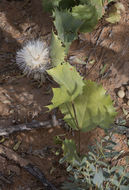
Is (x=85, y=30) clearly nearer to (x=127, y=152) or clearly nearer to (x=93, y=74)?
(x=93, y=74)

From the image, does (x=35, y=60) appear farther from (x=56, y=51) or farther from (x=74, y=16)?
(x=74, y=16)

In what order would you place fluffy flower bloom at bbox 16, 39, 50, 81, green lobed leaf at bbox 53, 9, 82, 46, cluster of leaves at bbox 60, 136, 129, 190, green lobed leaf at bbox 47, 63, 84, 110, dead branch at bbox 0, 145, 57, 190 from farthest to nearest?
fluffy flower bloom at bbox 16, 39, 50, 81 < green lobed leaf at bbox 53, 9, 82, 46 < dead branch at bbox 0, 145, 57, 190 < green lobed leaf at bbox 47, 63, 84, 110 < cluster of leaves at bbox 60, 136, 129, 190

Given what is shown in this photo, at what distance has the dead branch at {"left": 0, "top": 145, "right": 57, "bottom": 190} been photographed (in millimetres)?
1509

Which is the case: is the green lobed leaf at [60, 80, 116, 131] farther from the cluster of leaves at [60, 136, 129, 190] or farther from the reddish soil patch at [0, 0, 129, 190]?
the reddish soil patch at [0, 0, 129, 190]

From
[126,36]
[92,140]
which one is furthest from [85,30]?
[92,140]

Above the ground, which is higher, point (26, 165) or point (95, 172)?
point (26, 165)

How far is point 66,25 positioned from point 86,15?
0.60 feet

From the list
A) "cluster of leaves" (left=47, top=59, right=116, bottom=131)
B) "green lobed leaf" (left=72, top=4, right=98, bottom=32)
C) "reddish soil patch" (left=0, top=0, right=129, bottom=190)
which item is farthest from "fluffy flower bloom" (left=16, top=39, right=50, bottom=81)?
"cluster of leaves" (left=47, top=59, right=116, bottom=131)

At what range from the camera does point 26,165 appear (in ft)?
5.16

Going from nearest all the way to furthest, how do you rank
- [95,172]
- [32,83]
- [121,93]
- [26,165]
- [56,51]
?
[95,172] → [26,165] → [121,93] → [56,51] → [32,83]

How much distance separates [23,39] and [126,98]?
1.15m

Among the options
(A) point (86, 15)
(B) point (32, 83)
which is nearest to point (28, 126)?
(B) point (32, 83)

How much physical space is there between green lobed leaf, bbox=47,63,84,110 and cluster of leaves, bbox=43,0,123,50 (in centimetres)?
84

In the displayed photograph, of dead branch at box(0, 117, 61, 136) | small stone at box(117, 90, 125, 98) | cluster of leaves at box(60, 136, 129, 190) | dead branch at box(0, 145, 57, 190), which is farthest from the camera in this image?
small stone at box(117, 90, 125, 98)
